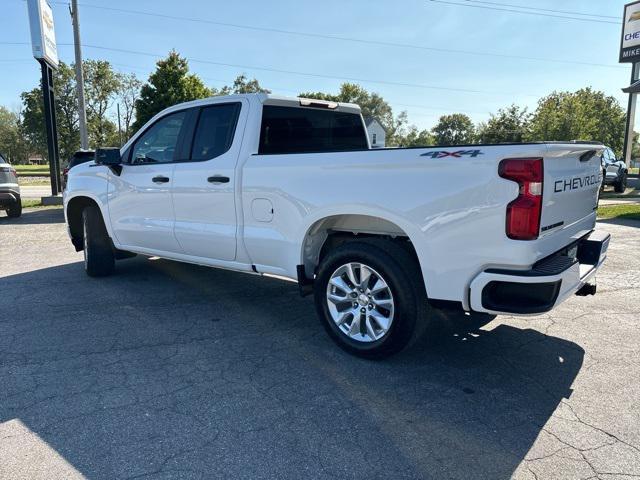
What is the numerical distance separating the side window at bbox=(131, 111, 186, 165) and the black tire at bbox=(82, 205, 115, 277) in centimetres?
113

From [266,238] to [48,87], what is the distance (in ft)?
48.8

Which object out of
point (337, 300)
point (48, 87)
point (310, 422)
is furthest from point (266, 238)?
point (48, 87)

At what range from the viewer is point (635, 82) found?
1107 inches

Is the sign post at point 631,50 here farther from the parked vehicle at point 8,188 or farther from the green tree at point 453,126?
the green tree at point 453,126

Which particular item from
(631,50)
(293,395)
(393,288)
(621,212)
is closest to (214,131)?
(393,288)

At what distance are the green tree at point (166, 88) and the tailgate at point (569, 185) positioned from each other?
32898 mm

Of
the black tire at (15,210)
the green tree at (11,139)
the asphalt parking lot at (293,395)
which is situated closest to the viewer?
the asphalt parking lot at (293,395)

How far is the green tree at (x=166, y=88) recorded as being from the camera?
33625mm

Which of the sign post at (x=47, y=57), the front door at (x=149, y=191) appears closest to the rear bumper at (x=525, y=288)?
the front door at (x=149, y=191)

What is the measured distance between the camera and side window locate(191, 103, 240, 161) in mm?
4602

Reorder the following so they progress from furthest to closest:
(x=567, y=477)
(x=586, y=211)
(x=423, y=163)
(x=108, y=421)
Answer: (x=586, y=211), (x=423, y=163), (x=108, y=421), (x=567, y=477)

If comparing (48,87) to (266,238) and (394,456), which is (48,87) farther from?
(394,456)

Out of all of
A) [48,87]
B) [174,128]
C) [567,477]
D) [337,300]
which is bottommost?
[567,477]

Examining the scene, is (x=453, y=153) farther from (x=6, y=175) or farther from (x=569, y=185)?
(x=6, y=175)
